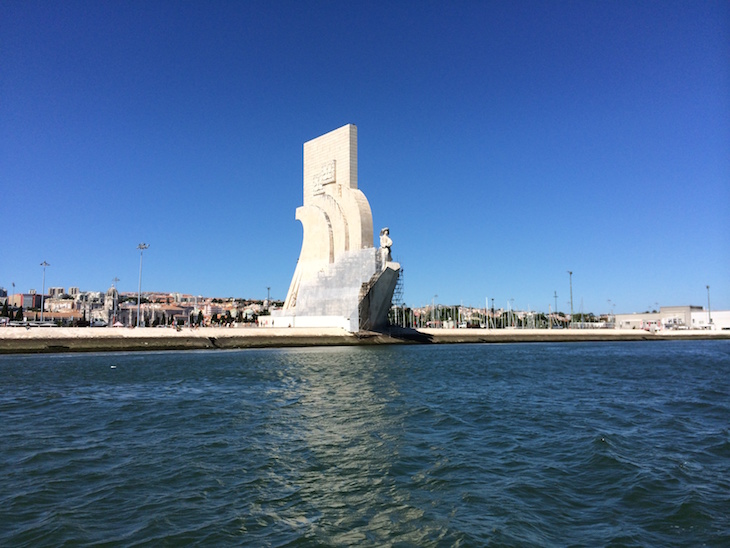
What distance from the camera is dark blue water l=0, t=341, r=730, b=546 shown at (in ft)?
13.5

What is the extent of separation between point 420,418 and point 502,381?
6.73m

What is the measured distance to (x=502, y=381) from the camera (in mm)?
14883

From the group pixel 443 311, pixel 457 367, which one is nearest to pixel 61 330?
pixel 457 367

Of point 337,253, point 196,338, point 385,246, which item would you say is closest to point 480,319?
point 337,253

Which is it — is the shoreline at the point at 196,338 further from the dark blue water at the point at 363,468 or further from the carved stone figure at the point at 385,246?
the dark blue water at the point at 363,468

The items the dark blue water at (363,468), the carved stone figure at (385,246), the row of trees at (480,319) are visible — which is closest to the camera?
the dark blue water at (363,468)

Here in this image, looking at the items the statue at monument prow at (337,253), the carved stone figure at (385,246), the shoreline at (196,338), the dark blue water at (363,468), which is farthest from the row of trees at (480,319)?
the dark blue water at (363,468)

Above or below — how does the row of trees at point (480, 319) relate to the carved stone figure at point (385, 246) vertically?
below

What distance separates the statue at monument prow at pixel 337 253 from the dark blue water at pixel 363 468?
2388cm

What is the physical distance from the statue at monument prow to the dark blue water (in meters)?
23.9

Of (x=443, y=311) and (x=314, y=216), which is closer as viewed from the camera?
(x=314, y=216)

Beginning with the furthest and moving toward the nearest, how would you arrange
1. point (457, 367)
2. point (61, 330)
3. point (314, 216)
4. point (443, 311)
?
point (443, 311)
point (314, 216)
point (61, 330)
point (457, 367)

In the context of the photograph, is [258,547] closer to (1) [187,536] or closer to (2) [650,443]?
(1) [187,536]

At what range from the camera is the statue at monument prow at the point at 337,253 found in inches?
1409
